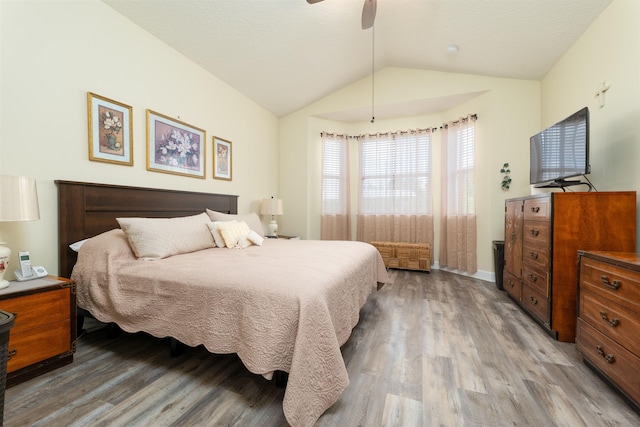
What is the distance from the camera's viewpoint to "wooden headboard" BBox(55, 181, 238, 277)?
1.98 m

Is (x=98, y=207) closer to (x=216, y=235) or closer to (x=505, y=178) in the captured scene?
(x=216, y=235)

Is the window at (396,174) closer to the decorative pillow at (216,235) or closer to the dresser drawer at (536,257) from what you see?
the dresser drawer at (536,257)

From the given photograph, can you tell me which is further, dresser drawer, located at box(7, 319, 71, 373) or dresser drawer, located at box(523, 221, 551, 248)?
dresser drawer, located at box(523, 221, 551, 248)

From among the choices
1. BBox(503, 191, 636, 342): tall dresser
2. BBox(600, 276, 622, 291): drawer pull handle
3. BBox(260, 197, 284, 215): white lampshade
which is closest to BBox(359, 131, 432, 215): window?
BBox(260, 197, 284, 215): white lampshade

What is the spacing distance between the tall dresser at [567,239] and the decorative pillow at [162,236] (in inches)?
116

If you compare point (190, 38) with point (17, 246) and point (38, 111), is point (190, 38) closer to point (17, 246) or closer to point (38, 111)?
point (38, 111)

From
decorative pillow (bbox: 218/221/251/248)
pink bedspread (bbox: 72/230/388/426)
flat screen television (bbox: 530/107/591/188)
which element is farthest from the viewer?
decorative pillow (bbox: 218/221/251/248)

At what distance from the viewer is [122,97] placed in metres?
2.38

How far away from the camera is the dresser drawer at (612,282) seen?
1311 mm

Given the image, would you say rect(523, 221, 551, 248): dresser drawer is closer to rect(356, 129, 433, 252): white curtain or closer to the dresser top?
the dresser top

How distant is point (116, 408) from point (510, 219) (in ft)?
11.9

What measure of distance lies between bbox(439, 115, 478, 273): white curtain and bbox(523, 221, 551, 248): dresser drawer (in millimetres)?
1425

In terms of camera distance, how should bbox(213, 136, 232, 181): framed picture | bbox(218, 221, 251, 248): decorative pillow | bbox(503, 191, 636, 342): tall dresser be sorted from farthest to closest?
bbox(213, 136, 232, 181): framed picture
bbox(218, 221, 251, 248): decorative pillow
bbox(503, 191, 636, 342): tall dresser

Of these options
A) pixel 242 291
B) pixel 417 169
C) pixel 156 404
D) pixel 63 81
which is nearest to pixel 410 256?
pixel 417 169
